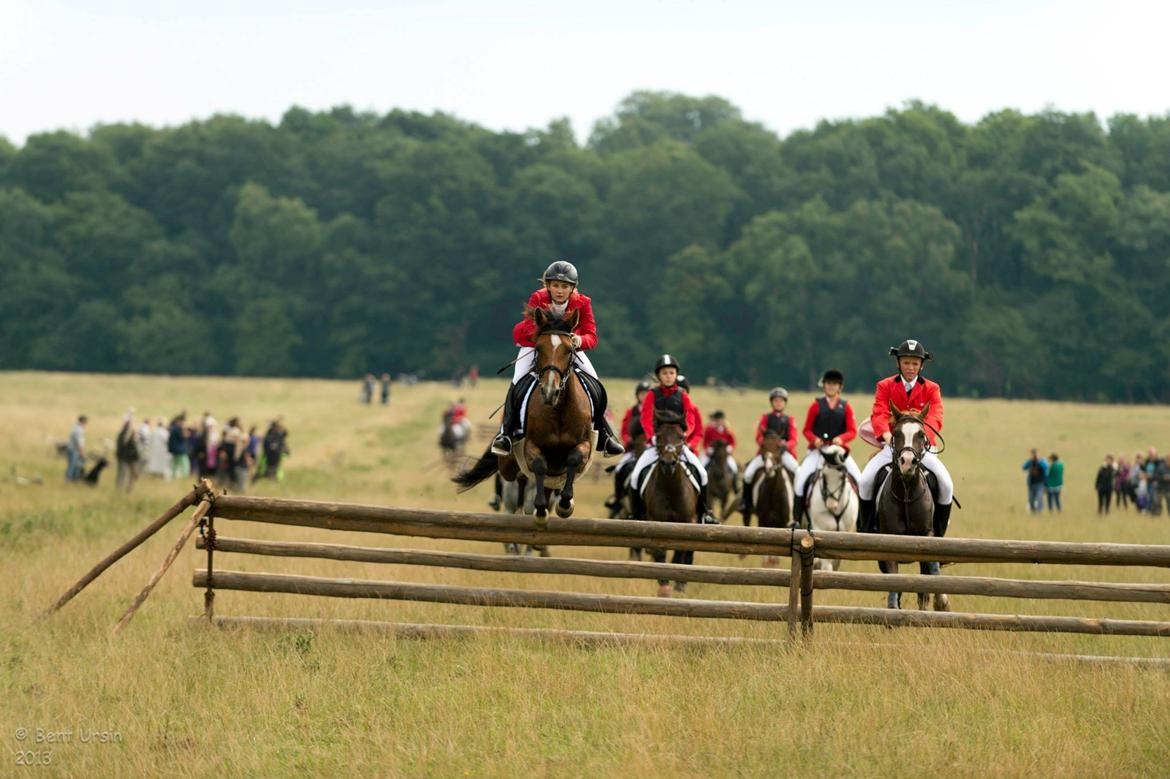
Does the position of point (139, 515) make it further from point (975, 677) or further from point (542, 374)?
point (975, 677)

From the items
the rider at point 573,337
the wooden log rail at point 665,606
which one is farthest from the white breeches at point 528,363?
the wooden log rail at point 665,606

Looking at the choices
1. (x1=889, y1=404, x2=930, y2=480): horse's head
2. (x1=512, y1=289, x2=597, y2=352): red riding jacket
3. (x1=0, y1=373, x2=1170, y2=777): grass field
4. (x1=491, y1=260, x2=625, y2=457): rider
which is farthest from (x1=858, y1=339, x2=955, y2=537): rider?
(x1=512, y1=289, x2=597, y2=352): red riding jacket

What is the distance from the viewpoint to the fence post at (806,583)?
12.5 meters

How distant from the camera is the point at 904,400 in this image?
1481 cm

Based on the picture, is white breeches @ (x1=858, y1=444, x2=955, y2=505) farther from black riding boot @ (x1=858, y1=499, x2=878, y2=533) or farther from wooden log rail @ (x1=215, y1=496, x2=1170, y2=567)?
wooden log rail @ (x1=215, y1=496, x2=1170, y2=567)

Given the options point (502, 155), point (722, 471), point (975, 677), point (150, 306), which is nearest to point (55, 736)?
point (975, 677)

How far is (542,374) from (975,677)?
435 centimetres

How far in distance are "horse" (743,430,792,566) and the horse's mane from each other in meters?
7.73

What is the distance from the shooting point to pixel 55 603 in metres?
14.5

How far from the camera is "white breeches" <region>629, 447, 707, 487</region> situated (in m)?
17.1

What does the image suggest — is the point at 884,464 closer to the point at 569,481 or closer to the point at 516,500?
the point at 569,481

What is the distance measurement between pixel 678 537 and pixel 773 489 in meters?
7.69

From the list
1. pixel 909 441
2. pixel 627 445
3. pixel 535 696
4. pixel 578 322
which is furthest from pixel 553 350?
pixel 627 445

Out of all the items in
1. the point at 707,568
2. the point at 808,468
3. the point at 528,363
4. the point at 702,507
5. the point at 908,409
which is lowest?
the point at 707,568
